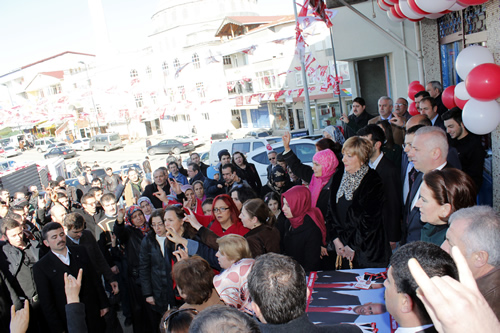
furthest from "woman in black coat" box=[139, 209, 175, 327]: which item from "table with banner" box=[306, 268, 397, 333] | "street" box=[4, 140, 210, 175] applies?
"street" box=[4, 140, 210, 175]

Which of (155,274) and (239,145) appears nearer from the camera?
(155,274)

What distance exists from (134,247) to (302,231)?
2314 mm

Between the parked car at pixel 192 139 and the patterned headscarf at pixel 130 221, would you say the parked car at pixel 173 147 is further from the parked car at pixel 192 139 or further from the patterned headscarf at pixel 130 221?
the patterned headscarf at pixel 130 221

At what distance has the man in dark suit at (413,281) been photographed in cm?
175

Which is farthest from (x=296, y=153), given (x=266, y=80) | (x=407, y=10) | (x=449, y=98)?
(x=266, y=80)

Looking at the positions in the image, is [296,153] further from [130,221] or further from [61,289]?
[61,289]

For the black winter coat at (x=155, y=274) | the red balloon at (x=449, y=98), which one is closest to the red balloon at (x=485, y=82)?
the red balloon at (x=449, y=98)

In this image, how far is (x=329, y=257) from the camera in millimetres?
4512

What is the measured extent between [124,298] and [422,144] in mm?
4532

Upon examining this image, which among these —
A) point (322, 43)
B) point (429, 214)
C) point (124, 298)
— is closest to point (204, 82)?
point (322, 43)

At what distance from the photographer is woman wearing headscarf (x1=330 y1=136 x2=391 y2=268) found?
12.2ft

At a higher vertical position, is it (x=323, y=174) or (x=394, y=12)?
(x=394, y=12)

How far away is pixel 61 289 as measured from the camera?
3.89 meters

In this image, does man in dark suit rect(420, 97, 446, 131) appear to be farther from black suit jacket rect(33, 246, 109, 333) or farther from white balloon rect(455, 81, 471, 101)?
black suit jacket rect(33, 246, 109, 333)
